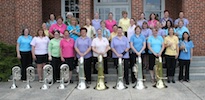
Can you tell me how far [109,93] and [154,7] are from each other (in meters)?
7.84

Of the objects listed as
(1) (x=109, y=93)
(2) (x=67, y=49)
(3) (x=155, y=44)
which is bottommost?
(1) (x=109, y=93)

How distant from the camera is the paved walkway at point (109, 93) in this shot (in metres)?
7.67

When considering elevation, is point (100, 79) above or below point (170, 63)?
below

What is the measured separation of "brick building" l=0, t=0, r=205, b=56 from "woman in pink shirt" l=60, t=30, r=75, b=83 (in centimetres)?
378

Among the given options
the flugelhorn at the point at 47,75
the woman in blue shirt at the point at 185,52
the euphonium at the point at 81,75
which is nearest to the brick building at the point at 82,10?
the woman in blue shirt at the point at 185,52

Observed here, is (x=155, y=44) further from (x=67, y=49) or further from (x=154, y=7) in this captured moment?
(x=154, y=7)

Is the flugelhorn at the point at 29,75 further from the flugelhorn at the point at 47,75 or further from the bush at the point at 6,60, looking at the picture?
the bush at the point at 6,60

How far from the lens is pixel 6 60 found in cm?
1042

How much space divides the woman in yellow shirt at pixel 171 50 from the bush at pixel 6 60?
19.0 feet

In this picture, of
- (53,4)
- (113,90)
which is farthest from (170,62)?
(53,4)

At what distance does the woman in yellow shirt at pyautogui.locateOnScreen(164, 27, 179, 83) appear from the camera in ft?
30.0

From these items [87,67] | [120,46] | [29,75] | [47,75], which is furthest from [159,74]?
[29,75]

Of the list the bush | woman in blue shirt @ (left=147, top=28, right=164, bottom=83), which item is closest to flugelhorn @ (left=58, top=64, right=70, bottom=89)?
the bush

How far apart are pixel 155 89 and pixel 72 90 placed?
264 centimetres
